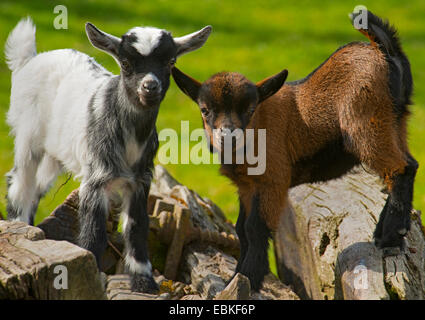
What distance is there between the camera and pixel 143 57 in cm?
458

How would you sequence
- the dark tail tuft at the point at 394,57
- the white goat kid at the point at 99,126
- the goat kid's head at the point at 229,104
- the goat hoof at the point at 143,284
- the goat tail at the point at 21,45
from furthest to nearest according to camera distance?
the goat tail at the point at 21,45
the goat hoof at the point at 143,284
the dark tail tuft at the point at 394,57
the white goat kid at the point at 99,126
the goat kid's head at the point at 229,104

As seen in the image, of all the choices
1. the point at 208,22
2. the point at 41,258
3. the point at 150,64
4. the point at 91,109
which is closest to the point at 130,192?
the point at 91,109

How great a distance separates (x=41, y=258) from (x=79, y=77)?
2267 mm

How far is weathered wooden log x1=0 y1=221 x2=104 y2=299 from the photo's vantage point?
3.49 meters

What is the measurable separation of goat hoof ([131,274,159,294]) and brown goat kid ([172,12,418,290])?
25.4 inches

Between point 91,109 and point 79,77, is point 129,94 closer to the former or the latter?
point 91,109

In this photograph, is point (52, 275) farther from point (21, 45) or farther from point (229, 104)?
point (21, 45)

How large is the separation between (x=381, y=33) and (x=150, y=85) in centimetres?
173

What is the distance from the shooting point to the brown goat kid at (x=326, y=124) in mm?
4695

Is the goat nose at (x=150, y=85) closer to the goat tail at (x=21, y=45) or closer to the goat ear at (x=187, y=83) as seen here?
the goat ear at (x=187, y=83)
